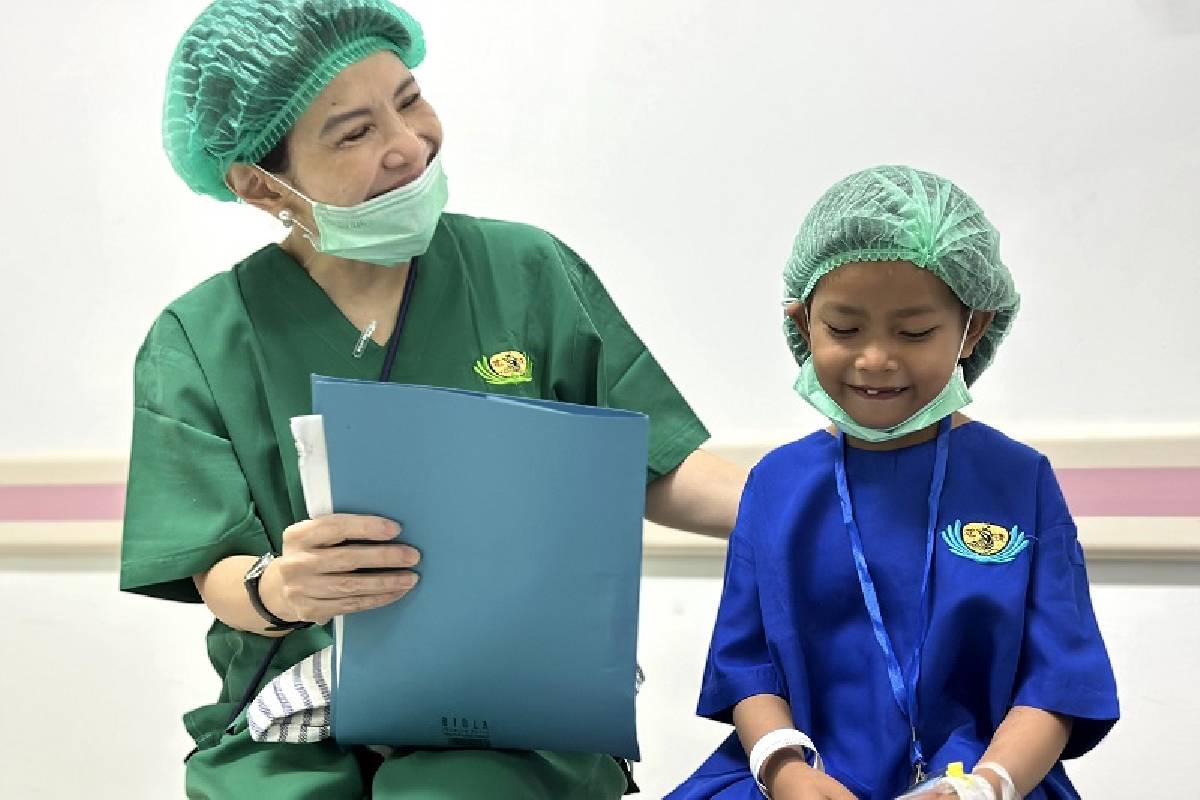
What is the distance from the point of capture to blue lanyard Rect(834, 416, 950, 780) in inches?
41.2

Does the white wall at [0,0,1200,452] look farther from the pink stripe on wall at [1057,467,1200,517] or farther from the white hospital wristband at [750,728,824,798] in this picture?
the white hospital wristband at [750,728,824,798]

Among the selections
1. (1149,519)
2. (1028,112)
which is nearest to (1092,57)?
(1028,112)

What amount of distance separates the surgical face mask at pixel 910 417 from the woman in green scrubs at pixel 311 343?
0.99 ft

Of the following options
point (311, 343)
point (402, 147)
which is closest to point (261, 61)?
point (402, 147)

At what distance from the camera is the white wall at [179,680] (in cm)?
183

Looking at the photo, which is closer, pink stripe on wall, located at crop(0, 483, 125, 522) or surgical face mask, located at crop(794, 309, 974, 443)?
surgical face mask, located at crop(794, 309, 974, 443)

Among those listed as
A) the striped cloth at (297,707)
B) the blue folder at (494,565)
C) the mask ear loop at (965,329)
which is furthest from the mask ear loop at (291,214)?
the mask ear loop at (965,329)

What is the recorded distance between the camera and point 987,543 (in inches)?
41.7

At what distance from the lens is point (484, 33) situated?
207cm

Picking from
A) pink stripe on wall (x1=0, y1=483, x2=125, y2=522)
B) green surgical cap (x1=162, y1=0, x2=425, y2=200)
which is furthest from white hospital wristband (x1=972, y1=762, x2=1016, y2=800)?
pink stripe on wall (x1=0, y1=483, x2=125, y2=522)

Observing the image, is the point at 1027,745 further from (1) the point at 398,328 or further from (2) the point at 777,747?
(1) the point at 398,328

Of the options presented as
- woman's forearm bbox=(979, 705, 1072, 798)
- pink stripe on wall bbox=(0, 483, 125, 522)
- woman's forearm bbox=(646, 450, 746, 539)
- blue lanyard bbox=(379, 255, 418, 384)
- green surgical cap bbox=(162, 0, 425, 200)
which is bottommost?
pink stripe on wall bbox=(0, 483, 125, 522)

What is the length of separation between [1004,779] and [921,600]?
0.50ft

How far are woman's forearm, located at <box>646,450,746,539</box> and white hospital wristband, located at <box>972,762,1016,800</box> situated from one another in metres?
0.45
